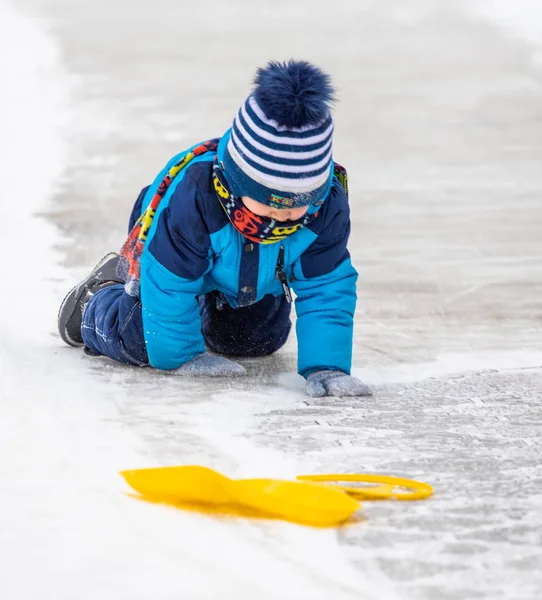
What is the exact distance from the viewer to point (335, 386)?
6.03 feet

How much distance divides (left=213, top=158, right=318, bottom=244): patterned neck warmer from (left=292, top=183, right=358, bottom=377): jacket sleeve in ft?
0.33

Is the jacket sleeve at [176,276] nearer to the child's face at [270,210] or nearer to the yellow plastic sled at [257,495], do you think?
the child's face at [270,210]

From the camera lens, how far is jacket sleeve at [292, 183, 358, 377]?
194 cm

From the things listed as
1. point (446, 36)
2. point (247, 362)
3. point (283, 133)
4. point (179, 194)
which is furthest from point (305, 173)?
point (446, 36)

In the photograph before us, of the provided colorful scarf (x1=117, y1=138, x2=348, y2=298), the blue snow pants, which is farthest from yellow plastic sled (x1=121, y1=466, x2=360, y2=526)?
the blue snow pants

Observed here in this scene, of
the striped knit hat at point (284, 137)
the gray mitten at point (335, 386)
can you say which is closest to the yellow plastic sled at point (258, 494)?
the gray mitten at point (335, 386)

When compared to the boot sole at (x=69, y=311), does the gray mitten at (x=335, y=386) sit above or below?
below

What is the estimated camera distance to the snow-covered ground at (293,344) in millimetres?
1137

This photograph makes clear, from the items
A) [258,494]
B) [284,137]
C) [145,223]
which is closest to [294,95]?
[284,137]

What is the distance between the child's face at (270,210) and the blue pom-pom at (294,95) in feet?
0.53

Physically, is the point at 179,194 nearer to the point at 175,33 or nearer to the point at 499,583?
the point at 499,583

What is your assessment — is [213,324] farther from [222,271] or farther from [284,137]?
[284,137]

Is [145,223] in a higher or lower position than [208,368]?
higher

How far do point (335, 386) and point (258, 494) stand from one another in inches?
23.6
